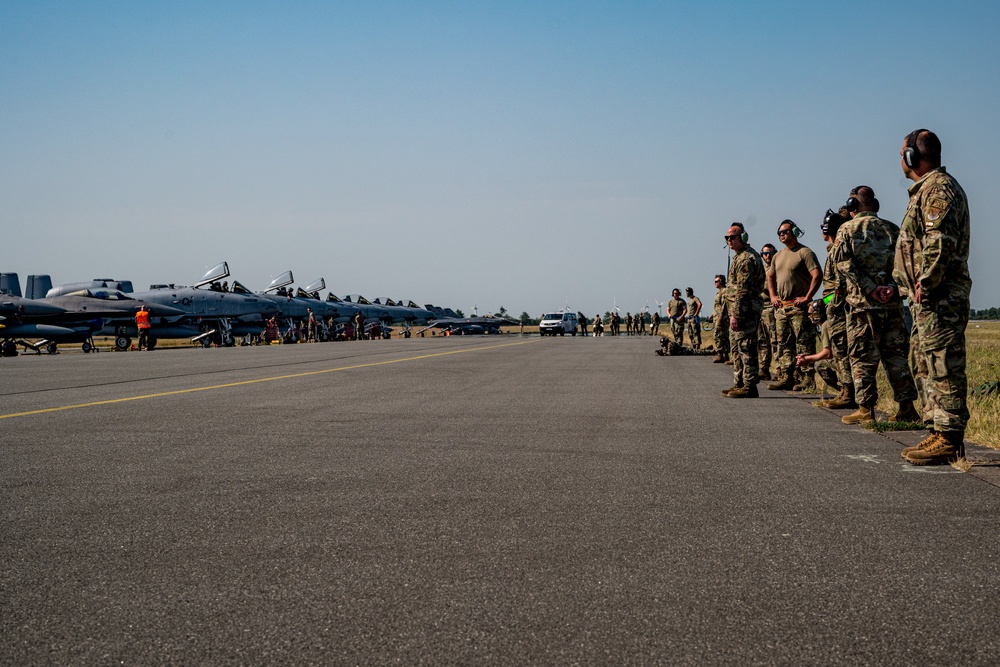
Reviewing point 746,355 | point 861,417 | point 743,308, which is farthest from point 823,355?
point 743,308

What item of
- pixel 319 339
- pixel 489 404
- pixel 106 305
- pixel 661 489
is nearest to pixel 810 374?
pixel 489 404

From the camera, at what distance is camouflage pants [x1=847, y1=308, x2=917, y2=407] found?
822 cm

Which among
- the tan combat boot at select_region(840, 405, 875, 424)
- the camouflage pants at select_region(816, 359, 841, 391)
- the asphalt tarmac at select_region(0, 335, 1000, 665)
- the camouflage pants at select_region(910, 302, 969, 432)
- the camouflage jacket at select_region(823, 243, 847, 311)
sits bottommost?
the asphalt tarmac at select_region(0, 335, 1000, 665)

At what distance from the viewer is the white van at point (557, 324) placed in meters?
63.3

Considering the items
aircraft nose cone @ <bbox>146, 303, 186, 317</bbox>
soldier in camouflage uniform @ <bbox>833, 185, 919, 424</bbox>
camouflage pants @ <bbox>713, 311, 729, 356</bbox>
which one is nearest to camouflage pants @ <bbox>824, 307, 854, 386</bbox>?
soldier in camouflage uniform @ <bbox>833, 185, 919, 424</bbox>

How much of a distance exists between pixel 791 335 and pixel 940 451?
21.8 feet

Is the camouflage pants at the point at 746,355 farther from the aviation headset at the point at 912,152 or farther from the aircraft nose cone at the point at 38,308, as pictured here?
the aircraft nose cone at the point at 38,308

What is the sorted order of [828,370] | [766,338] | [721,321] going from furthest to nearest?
[766,338] < [721,321] < [828,370]

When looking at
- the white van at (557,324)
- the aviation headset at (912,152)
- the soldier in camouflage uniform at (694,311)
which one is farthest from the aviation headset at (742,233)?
the white van at (557,324)

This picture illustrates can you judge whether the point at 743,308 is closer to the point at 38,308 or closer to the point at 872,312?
the point at 872,312

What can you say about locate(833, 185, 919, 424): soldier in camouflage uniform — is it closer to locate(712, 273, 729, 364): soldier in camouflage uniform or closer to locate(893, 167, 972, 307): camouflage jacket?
locate(893, 167, 972, 307): camouflage jacket

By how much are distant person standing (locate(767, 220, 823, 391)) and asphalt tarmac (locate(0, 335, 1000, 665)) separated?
158 inches

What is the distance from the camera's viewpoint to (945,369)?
6219mm

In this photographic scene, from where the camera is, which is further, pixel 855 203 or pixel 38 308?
pixel 38 308
